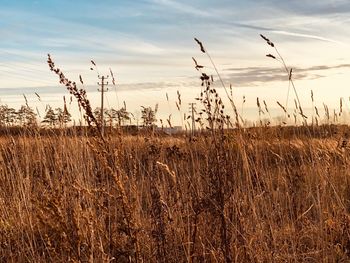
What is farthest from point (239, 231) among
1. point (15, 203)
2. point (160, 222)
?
point (15, 203)

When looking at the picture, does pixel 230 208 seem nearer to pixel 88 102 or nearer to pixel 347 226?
pixel 347 226

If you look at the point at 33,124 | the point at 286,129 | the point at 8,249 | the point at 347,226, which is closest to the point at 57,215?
the point at 8,249

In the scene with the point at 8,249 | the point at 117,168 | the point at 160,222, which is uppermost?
the point at 117,168

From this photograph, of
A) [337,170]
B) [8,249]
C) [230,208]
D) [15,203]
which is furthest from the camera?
[337,170]

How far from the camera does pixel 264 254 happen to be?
3188 mm

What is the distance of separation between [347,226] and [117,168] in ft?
5.81

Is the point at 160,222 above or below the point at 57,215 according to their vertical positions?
below

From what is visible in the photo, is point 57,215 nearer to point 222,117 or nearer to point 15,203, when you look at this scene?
point 222,117

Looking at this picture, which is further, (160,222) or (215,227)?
(215,227)

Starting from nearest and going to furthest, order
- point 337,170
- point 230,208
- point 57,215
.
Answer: point 57,215 → point 230,208 → point 337,170

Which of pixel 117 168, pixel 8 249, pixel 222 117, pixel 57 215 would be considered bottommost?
pixel 8 249

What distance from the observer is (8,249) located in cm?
380

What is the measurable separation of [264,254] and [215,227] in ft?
1.37

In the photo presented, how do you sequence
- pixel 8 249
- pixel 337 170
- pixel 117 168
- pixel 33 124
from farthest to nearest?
pixel 33 124, pixel 337 170, pixel 8 249, pixel 117 168
